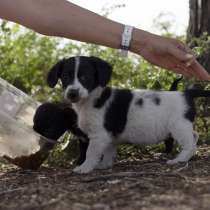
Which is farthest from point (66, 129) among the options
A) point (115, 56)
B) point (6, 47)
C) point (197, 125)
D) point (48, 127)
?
point (6, 47)

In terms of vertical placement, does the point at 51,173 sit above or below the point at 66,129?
below

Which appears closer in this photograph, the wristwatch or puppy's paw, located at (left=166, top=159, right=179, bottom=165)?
the wristwatch

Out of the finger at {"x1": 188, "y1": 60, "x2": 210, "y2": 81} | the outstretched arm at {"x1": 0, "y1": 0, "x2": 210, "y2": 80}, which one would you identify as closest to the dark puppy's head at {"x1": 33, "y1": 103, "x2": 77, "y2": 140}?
the outstretched arm at {"x1": 0, "y1": 0, "x2": 210, "y2": 80}

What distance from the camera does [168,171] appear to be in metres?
4.61

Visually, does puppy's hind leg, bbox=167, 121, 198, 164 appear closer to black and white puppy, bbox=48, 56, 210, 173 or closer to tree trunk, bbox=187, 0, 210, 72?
black and white puppy, bbox=48, 56, 210, 173

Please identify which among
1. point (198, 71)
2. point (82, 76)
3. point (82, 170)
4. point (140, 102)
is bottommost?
point (82, 170)

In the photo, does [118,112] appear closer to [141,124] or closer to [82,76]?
[141,124]

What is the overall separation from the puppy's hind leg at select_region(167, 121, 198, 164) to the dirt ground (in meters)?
0.08

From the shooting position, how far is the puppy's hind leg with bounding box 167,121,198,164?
5160 mm

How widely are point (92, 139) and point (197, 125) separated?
1.70m

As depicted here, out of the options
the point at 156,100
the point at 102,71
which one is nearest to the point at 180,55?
the point at 156,100

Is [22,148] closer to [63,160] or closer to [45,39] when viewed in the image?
[63,160]

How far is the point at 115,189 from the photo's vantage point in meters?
3.89

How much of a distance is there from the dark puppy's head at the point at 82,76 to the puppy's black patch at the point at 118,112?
18 centimetres
